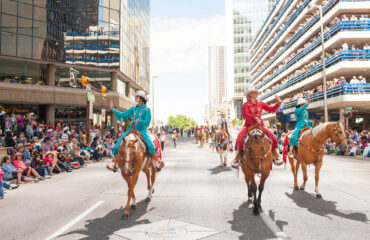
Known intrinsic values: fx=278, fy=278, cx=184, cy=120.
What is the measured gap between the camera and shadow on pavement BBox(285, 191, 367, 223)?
5.98m

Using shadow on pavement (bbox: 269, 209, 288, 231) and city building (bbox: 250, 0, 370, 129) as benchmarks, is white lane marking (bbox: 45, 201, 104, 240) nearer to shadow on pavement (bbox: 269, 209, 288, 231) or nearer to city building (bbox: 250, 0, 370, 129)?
shadow on pavement (bbox: 269, 209, 288, 231)

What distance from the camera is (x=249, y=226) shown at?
17.4ft

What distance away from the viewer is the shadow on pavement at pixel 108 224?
4930 mm

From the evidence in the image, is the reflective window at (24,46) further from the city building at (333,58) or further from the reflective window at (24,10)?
the city building at (333,58)

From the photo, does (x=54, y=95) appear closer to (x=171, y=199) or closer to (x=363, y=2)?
(x=171, y=199)

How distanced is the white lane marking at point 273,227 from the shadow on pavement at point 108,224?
2.38 m

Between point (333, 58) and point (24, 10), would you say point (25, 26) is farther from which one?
point (333, 58)

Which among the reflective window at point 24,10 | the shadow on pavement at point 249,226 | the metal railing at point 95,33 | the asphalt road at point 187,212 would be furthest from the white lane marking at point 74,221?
the metal railing at point 95,33

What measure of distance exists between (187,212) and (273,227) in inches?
74.5

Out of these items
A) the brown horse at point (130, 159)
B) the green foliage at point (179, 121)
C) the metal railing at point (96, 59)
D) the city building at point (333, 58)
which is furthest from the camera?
the green foliage at point (179, 121)

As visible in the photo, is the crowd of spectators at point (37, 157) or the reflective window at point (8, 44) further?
the reflective window at point (8, 44)

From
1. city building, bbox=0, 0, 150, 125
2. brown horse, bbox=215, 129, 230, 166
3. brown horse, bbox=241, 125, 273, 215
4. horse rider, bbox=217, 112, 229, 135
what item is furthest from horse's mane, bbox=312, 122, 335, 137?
city building, bbox=0, 0, 150, 125

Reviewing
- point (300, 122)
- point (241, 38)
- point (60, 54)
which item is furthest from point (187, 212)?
point (241, 38)

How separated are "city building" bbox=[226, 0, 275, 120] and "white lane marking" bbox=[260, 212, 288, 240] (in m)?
109
